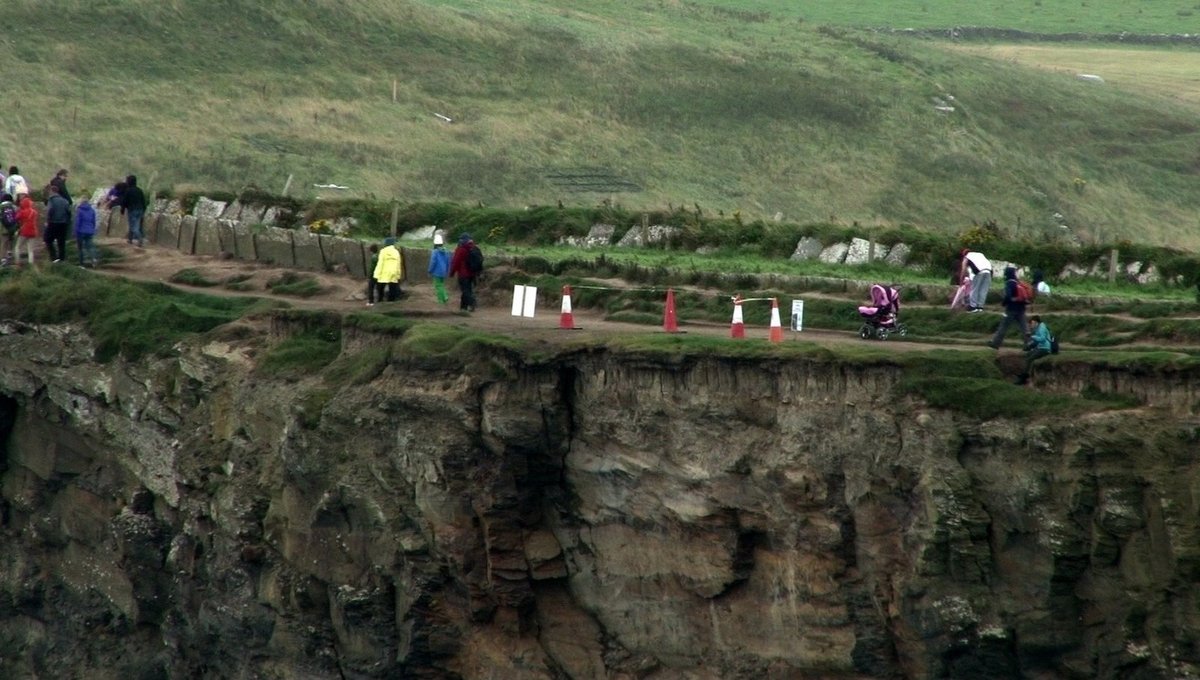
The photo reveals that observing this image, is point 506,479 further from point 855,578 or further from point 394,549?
point 855,578

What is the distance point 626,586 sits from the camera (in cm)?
3412

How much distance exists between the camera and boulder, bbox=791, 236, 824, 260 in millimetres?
45969

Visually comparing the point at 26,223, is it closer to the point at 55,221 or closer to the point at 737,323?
the point at 55,221

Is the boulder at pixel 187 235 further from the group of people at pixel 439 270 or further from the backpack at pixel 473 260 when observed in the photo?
the backpack at pixel 473 260

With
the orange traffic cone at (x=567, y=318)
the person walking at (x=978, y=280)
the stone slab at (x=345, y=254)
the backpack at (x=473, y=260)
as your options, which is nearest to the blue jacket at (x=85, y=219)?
the stone slab at (x=345, y=254)

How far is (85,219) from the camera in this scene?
158 ft

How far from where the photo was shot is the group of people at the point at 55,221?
48.0m

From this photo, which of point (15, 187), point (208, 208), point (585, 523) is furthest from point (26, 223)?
point (585, 523)

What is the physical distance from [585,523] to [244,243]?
16639 millimetres

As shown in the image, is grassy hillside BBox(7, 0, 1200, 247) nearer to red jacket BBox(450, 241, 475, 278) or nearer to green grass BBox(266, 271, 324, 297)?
green grass BBox(266, 271, 324, 297)

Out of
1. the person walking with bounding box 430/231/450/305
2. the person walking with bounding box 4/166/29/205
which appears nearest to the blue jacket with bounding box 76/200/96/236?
the person walking with bounding box 4/166/29/205

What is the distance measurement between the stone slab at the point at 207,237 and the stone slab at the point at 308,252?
281 centimetres

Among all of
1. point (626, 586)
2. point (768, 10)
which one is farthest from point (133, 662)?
point (768, 10)

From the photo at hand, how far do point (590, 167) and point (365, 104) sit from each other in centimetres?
912
